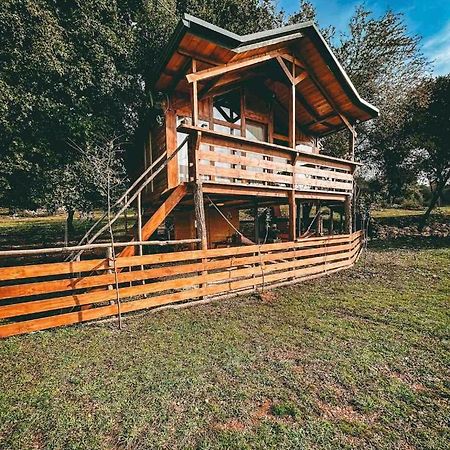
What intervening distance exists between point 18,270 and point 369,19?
972 inches

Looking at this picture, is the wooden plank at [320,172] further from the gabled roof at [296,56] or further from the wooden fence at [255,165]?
the gabled roof at [296,56]

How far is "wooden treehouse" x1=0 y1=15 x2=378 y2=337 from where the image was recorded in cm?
618

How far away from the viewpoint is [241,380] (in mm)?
4039

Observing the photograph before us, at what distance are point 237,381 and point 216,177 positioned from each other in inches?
328

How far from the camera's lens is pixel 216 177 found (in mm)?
11273

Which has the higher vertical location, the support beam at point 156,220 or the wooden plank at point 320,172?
the wooden plank at point 320,172

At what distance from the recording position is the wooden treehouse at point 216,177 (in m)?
6.18

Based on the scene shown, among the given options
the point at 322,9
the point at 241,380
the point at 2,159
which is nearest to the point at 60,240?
the point at 2,159

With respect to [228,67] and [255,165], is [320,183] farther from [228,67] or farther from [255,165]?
[228,67]

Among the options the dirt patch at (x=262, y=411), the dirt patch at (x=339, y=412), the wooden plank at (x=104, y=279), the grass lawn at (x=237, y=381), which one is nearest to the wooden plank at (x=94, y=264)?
the wooden plank at (x=104, y=279)

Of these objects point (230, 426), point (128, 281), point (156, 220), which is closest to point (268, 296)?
point (156, 220)

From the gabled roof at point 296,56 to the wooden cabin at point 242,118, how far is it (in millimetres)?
30

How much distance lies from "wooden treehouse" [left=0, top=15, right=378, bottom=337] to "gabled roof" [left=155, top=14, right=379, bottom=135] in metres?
0.04

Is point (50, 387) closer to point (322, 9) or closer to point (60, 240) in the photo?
point (60, 240)
